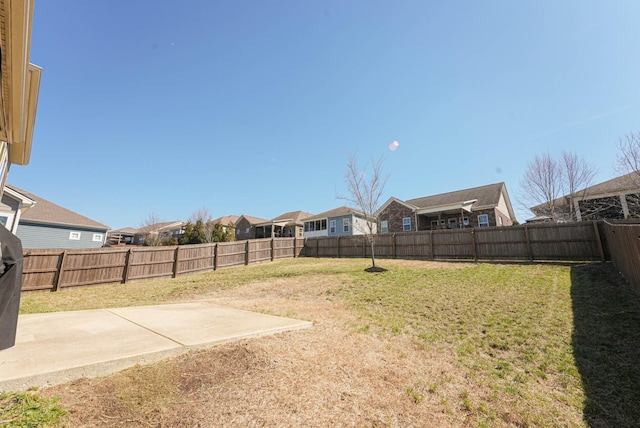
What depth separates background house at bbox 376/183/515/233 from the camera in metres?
23.1

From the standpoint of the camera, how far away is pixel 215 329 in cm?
455

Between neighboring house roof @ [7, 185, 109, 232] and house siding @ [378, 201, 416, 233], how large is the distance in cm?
2636

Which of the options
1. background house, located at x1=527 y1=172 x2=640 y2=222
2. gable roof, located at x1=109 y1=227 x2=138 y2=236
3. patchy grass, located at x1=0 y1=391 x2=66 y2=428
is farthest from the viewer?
gable roof, located at x1=109 y1=227 x2=138 y2=236

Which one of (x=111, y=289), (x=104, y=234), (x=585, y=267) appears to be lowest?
(x=111, y=289)

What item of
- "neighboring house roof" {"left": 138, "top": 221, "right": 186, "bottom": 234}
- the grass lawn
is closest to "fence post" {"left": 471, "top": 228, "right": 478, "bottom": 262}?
the grass lawn

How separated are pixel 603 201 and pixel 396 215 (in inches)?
579

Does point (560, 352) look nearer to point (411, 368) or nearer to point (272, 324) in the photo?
point (411, 368)

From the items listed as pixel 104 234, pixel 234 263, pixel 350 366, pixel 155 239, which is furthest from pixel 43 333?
pixel 155 239

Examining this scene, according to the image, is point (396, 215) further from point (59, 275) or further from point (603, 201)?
point (59, 275)

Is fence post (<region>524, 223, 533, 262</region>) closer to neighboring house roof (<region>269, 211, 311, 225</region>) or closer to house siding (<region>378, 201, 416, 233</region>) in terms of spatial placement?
house siding (<region>378, 201, 416, 233</region>)

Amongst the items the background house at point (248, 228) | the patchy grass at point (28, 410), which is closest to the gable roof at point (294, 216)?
the background house at point (248, 228)

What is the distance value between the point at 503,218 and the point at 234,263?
80.4 feet

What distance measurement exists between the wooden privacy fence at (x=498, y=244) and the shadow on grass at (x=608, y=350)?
5.35m

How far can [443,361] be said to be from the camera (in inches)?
159
